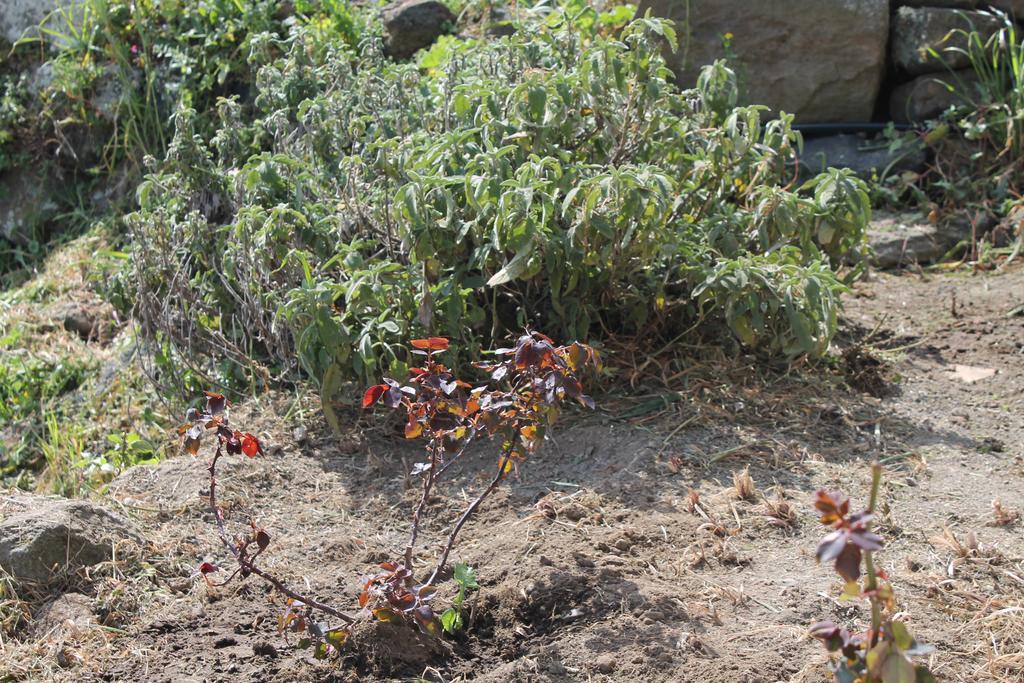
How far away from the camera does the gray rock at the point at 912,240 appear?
558cm

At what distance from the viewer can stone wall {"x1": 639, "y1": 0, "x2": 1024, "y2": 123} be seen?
6.10 meters

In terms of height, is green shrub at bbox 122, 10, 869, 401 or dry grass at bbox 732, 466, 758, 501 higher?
green shrub at bbox 122, 10, 869, 401

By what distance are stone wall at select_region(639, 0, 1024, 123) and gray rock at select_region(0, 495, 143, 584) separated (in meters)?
3.96

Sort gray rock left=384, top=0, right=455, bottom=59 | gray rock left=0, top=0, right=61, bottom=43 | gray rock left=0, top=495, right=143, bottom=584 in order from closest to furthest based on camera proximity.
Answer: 1. gray rock left=0, top=495, right=143, bottom=584
2. gray rock left=384, top=0, right=455, bottom=59
3. gray rock left=0, top=0, right=61, bottom=43

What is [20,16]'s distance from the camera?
7.31 m

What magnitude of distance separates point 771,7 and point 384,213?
2.89 m

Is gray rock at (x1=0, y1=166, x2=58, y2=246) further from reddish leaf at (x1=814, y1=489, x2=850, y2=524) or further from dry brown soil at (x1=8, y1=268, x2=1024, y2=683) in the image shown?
reddish leaf at (x1=814, y1=489, x2=850, y2=524)

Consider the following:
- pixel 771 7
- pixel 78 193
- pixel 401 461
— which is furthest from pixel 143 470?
pixel 771 7

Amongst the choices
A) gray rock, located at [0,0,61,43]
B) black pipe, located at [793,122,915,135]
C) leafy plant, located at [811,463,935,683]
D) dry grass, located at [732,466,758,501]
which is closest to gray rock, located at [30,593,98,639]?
dry grass, located at [732,466,758,501]

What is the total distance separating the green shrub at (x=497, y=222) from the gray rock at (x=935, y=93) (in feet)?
5.08

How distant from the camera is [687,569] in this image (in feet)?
10.3

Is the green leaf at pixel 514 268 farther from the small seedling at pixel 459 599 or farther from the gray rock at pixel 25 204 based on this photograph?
the gray rock at pixel 25 204

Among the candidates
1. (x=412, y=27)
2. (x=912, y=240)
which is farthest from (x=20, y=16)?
(x=912, y=240)

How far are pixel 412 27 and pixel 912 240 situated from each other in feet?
9.45
